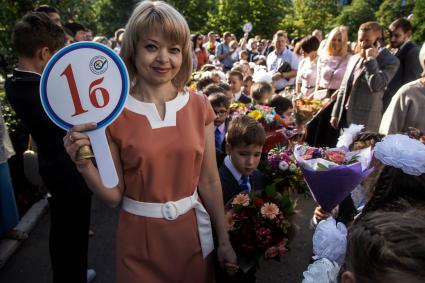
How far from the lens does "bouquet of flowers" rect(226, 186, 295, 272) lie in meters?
1.88

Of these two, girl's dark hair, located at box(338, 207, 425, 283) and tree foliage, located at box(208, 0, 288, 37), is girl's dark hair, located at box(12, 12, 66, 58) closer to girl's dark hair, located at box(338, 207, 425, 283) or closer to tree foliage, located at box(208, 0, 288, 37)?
girl's dark hair, located at box(338, 207, 425, 283)

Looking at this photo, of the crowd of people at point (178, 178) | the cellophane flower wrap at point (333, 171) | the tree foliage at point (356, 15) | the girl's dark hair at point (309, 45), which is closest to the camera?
the crowd of people at point (178, 178)

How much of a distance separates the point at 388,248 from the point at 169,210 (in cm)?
88

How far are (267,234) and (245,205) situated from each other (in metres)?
0.19

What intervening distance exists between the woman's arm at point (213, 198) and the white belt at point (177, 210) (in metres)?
0.06

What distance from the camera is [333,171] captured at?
186 centimetres

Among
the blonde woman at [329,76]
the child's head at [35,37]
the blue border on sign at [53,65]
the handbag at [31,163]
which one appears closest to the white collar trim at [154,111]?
the blue border on sign at [53,65]

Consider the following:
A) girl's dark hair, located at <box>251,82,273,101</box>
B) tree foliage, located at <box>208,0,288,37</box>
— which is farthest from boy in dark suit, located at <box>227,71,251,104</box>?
tree foliage, located at <box>208,0,288,37</box>

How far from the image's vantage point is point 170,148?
1.54 metres

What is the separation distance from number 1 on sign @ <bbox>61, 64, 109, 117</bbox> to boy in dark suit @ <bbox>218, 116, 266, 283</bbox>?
1.29 meters

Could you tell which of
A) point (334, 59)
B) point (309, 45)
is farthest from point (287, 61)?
point (334, 59)

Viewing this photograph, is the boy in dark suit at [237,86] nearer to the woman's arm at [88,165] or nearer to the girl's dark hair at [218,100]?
the girl's dark hair at [218,100]

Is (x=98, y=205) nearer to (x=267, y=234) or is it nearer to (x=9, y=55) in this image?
(x=9, y=55)

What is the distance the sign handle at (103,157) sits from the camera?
135cm
